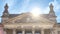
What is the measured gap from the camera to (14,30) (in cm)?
4181

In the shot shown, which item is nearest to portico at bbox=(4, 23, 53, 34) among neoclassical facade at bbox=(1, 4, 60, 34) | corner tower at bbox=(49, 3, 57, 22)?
neoclassical facade at bbox=(1, 4, 60, 34)

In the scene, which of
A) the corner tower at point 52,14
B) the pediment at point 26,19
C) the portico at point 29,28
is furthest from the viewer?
the corner tower at point 52,14

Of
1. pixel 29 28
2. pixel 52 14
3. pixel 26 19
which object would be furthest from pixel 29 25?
pixel 52 14

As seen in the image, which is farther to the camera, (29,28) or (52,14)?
(52,14)

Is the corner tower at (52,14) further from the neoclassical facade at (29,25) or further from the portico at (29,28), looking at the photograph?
the portico at (29,28)

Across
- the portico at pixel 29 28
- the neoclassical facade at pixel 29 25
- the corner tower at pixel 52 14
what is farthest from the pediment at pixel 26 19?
the corner tower at pixel 52 14

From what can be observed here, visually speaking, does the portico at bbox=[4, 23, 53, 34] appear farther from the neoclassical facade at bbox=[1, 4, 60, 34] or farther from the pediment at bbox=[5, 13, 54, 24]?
the pediment at bbox=[5, 13, 54, 24]

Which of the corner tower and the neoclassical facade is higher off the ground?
the corner tower

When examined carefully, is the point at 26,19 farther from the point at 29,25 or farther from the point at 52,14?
the point at 52,14

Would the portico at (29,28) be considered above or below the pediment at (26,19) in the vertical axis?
below

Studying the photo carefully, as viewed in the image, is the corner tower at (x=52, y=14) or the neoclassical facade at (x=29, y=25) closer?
the neoclassical facade at (x=29, y=25)

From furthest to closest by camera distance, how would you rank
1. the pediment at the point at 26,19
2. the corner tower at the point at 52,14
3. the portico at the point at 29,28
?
the corner tower at the point at 52,14
the pediment at the point at 26,19
the portico at the point at 29,28

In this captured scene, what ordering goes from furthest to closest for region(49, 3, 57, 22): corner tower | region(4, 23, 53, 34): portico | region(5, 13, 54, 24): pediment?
region(49, 3, 57, 22): corner tower, region(5, 13, 54, 24): pediment, region(4, 23, 53, 34): portico

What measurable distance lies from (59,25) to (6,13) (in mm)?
11646
